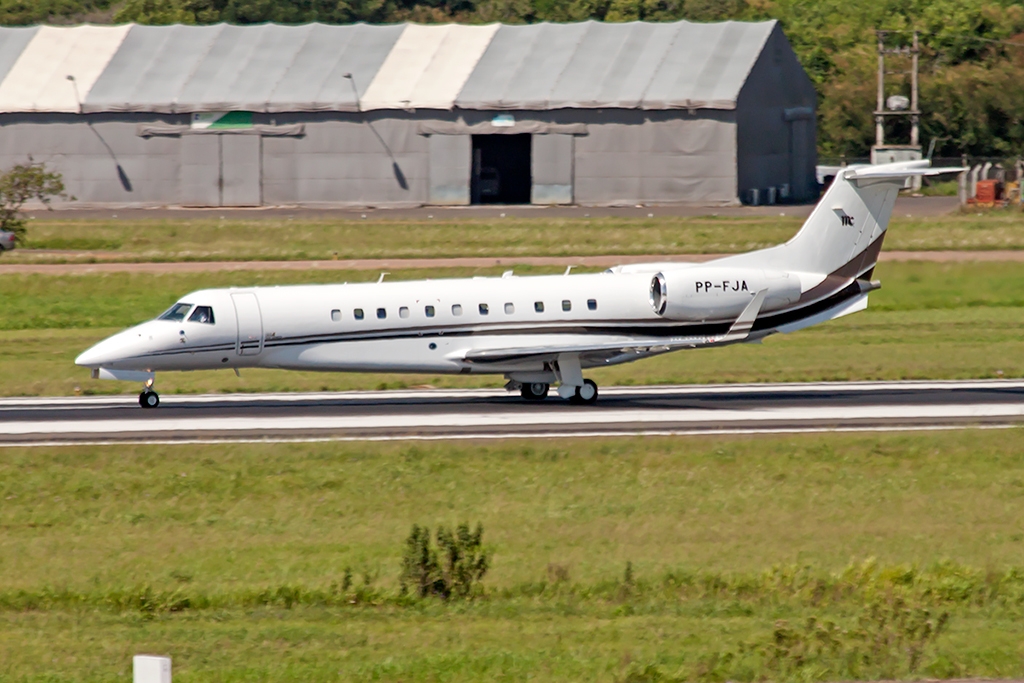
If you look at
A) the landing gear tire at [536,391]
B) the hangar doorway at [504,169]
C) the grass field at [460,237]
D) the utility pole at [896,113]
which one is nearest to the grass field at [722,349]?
the landing gear tire at [536,391]

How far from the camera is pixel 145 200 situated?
8375 cm

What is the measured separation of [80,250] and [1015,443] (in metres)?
49.4

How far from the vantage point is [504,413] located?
3162cm

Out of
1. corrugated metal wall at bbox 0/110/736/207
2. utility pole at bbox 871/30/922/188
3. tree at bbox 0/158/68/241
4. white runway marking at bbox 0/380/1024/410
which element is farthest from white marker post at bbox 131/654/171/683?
utility pole at bbox 871/30/922/188

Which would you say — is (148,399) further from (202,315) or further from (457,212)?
(457,212)

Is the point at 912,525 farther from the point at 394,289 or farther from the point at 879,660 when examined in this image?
the point at 394,289

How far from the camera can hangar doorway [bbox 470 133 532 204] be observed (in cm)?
9000

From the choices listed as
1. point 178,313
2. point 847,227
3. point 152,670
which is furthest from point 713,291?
point 152,670

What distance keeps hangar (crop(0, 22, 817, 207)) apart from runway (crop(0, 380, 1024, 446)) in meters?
45.8

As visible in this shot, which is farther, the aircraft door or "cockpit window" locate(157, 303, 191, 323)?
"cockpit window" locate(157, 303, 191, 323)

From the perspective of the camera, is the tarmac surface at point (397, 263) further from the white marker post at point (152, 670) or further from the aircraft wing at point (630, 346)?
the white marker post at point (152, 670)

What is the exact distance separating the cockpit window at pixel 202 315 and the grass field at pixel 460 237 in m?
29.0

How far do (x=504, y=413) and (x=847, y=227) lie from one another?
9.55 meters

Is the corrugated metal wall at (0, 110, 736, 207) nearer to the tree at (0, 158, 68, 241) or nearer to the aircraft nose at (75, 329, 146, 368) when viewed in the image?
the tree at (0, 158, 68, 241)
